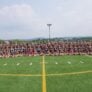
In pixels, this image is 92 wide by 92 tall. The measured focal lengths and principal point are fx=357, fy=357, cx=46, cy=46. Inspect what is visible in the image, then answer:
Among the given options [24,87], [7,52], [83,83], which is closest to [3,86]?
[24,87]

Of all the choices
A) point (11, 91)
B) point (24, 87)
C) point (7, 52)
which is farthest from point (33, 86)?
point (7, 52)

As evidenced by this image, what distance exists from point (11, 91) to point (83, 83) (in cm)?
303

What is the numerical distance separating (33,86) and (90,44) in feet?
74.9

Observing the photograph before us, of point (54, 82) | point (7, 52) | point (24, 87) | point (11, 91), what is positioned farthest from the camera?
point (7, 52)

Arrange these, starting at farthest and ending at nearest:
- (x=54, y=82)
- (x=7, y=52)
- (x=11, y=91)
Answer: (x=7, y=52), (x=54, y=82), (x=11, y=91)

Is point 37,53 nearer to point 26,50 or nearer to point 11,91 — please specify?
point 26,50

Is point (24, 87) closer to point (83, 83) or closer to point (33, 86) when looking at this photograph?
point (33, 86)

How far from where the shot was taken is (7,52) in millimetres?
34188

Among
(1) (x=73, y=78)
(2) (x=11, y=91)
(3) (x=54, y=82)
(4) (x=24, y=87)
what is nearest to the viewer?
(2) (x=11, y=91)

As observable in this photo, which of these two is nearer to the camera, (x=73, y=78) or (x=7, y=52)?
(x=73, y=78)

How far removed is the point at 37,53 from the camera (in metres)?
35.0

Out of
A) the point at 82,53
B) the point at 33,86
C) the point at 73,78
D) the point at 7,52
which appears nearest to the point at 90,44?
the point at 82,53

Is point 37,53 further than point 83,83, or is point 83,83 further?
point 37,53

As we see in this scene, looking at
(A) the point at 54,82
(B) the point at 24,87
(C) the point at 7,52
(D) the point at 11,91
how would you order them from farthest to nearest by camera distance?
1. (C) the point at 7,52
2. (A) the point at 54,82
3. (B) the point at 24,87
4. (D) the point at 11,91
